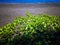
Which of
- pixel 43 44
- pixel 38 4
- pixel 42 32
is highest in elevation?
pixel 38 4

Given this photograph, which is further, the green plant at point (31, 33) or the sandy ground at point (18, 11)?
the sandy ground at point (18, 11)

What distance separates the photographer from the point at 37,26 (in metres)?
4.25

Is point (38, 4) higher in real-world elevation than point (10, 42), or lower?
higher

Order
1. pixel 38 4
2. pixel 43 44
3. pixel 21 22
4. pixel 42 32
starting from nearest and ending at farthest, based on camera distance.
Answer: pixel 43 44, pixel 42 32, pixel 21 22, pixel 38 4

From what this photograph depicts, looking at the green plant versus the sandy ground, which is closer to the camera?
the green plant

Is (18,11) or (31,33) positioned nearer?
(31,33)

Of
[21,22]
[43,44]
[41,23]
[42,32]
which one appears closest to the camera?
[43,44]

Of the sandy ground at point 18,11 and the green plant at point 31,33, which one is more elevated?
the sandy ground at point 18,11

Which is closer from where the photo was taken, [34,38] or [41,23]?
[34,38]

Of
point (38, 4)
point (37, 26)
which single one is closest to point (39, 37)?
point (37, 26)

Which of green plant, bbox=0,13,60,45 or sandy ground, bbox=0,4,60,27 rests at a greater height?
sandy ground, bbox=0,4,60,27

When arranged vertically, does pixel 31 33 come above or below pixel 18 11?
below

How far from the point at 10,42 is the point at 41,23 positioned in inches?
47.4

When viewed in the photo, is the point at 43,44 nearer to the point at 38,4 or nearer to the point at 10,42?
the point at 10,42
